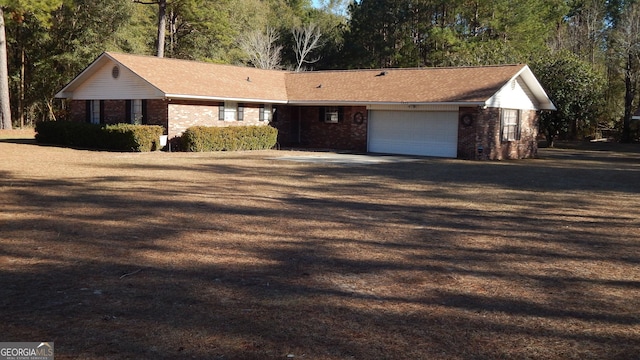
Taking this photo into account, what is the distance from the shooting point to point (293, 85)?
1233 inches

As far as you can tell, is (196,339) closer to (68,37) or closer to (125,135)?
(125,135)

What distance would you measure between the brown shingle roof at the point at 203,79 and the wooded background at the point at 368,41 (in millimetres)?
9515

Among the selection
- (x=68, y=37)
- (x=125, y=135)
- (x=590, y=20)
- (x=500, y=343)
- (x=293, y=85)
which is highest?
(x=590, y=20)

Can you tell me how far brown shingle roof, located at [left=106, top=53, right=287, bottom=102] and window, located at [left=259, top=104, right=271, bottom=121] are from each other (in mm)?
746

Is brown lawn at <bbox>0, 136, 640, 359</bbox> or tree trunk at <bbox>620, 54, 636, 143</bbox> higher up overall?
tree trunk at <bbox>620, 54, 636, 143</bbox>

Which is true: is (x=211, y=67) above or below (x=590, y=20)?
below

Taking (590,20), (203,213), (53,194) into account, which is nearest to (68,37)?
(53,194)

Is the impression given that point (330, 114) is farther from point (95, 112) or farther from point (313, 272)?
point (313, 272)

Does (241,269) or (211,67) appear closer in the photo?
(241,269)

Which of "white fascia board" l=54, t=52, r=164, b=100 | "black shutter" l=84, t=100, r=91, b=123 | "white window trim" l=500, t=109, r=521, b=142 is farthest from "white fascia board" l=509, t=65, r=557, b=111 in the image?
"black shutter" l=84, t=100, r=91, b=123

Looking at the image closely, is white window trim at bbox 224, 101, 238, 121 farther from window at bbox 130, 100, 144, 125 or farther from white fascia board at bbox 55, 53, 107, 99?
white fascia board at bbox 55, 53, 107, 99

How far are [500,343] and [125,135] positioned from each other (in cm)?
2138

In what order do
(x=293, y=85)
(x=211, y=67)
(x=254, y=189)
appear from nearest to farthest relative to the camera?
1. (x=254, y=189)
2. (x=211, y=67)
3. (x=293, y=85)

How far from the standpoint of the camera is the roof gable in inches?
970
